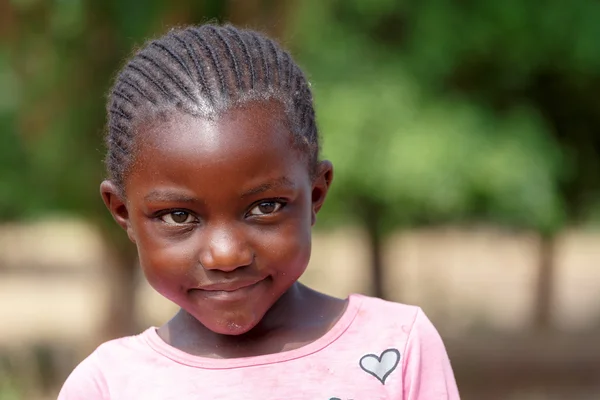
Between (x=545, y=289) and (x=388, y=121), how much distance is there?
15.8 ft

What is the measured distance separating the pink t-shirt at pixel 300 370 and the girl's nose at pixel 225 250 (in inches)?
8.6

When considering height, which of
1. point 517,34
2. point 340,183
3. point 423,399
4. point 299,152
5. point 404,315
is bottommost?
point 423,399

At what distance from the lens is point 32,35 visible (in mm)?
5859

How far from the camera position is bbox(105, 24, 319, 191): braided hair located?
1.59 metres

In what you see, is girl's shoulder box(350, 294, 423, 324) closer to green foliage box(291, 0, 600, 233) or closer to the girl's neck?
the girl's neck

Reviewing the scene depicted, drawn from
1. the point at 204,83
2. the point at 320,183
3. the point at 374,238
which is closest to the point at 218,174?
the point at 204,83

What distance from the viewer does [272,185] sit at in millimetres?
1547

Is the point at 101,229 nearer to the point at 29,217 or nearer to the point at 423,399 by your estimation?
the point at 29,217

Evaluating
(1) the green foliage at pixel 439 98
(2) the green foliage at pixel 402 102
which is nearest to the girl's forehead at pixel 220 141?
(2) the green foliage at pixel 402 102

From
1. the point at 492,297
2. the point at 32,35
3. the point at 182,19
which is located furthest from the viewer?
the point at 492,297

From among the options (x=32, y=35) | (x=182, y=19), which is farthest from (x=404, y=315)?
(x=32, y=35)

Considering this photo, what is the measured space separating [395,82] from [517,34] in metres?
1.06

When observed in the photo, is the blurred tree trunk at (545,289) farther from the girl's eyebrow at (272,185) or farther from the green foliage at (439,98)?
the girl's eyebrow at (272,185)

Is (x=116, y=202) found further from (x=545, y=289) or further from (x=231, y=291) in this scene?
(x=545, y=289)
